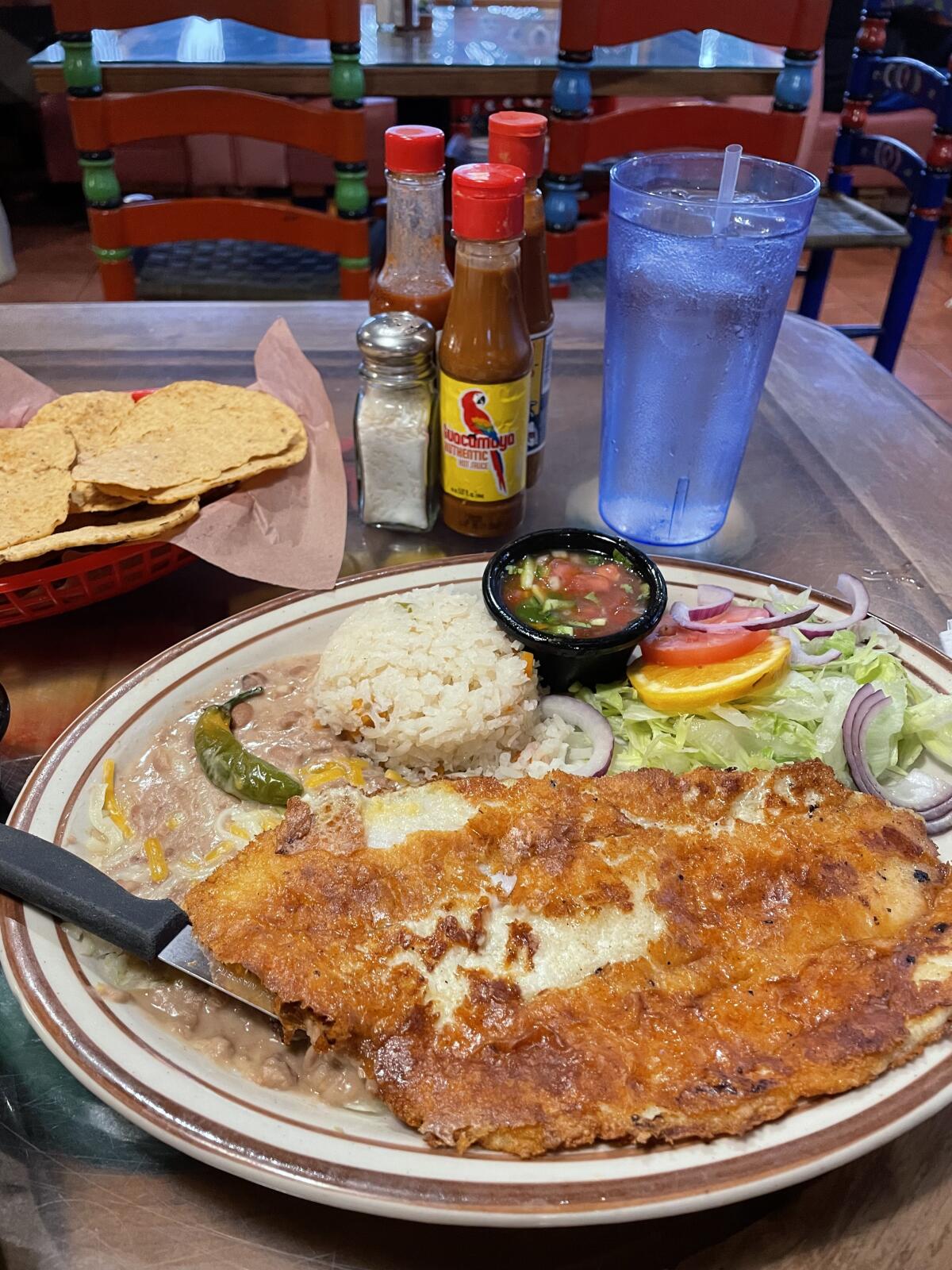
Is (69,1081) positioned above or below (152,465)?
below

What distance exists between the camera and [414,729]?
5.41ft

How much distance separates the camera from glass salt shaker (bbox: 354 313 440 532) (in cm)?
196

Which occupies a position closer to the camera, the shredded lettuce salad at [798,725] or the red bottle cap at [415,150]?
the shredded lettuce salad at [798,725]

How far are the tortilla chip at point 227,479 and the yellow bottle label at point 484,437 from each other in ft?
1.15

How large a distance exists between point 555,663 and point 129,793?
787mm

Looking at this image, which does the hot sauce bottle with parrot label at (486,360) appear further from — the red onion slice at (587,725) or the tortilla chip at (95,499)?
the tortilla chip at (95,499)

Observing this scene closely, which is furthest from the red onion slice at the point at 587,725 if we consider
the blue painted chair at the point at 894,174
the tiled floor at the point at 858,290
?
the tiled floor at the point at 858,290

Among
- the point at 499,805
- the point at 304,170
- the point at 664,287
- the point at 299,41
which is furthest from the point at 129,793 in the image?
the point at 304,170

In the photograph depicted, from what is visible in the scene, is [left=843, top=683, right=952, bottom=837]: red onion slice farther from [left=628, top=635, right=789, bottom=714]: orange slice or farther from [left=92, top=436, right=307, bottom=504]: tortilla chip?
[left=92, top=436, right=307, bottom=504]: tortilla chip

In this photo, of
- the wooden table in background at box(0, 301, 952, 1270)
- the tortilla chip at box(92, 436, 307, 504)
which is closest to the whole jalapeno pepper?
the wooden table in background at box(0, 301, 952, 1270)

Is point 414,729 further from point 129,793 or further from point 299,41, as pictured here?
point 299,41

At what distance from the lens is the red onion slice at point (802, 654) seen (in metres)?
1.79

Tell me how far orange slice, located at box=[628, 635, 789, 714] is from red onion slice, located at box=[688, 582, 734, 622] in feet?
0.40

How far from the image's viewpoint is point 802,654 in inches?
71.8
